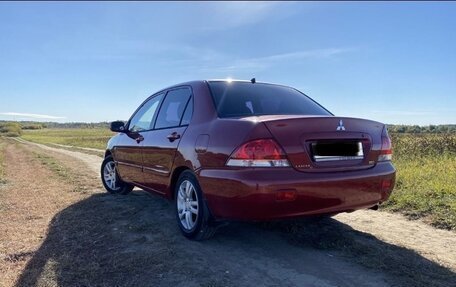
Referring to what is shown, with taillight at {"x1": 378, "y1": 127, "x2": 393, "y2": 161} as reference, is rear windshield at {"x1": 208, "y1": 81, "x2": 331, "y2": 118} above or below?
above

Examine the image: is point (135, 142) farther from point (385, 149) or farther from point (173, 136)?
point (385, 149)

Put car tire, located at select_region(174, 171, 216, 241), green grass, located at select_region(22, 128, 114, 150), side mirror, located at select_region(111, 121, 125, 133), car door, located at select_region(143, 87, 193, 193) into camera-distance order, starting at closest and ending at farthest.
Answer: car tire, located at select_region(174, 171, 216, 241) → car door, located at select_region(143, 87, 193, 193) → side mirror, located at select_region(111, 121, 125, 133) → green grass, located at select_region(22, 128, 114, 150)

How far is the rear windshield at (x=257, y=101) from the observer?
13.8 feet

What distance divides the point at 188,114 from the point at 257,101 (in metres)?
0.79

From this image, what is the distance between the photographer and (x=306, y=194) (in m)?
3.42

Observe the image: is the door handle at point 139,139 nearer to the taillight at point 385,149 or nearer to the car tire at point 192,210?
the car tire at point 192,210

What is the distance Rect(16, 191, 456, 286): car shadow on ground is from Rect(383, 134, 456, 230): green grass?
4.42 feet

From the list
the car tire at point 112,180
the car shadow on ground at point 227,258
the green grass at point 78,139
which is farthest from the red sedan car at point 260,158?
the green grass at point 78,139

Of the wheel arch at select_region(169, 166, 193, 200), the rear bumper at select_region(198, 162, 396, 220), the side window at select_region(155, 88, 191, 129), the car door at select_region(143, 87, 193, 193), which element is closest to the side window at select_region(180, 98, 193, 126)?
the car door at select_region(143, 87, 193, 193)

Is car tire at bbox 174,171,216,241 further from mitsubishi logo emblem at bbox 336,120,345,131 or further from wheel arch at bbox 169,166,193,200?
mitsubishi logo emblem at bbox 336,120,345,131

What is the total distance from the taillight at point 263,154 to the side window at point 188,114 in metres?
1.19

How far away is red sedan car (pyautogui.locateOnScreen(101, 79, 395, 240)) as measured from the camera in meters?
3.42

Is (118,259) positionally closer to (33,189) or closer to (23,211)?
(23,211)

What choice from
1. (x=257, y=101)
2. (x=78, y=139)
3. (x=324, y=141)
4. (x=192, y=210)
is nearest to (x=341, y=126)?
(x=324, y=141)
